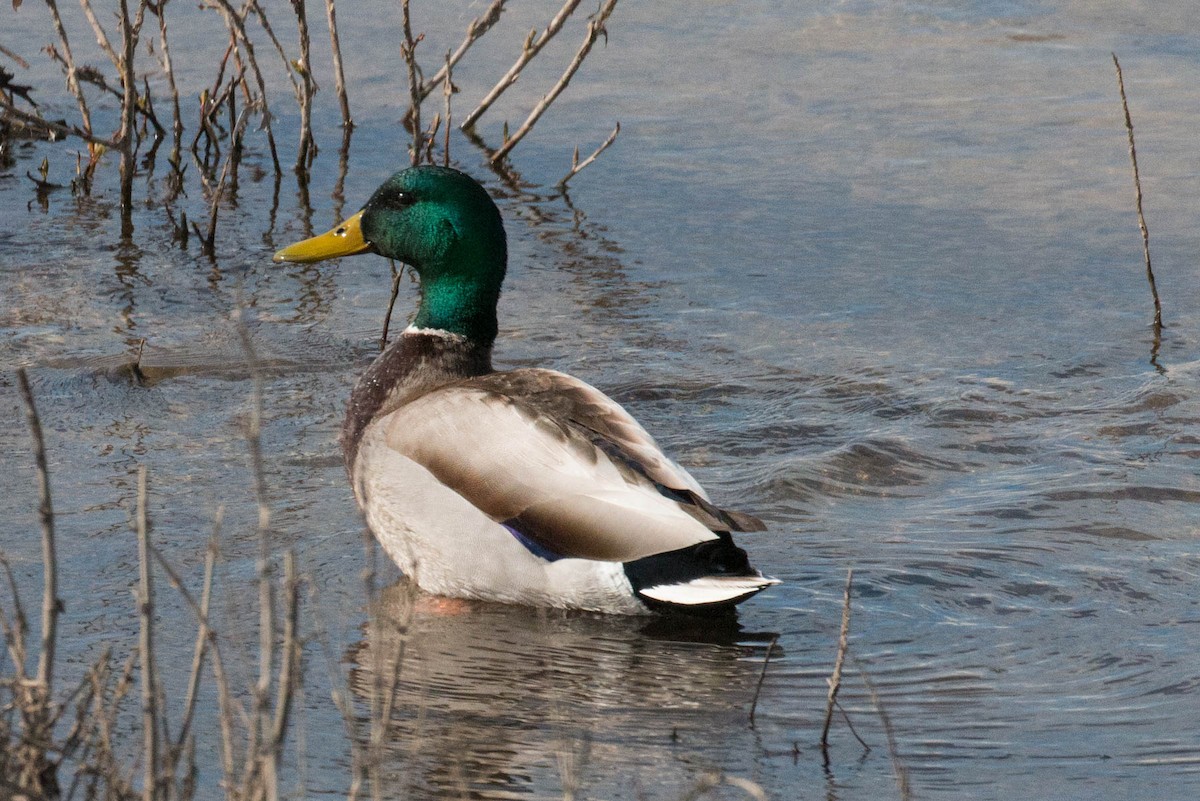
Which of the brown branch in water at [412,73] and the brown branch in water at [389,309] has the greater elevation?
the brown branch in water at [412,73]

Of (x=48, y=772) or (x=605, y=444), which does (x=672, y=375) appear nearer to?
(x=605, y=444)

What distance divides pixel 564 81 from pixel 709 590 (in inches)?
172

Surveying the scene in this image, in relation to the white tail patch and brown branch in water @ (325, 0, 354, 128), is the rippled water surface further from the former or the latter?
brown branch in water @ (325, 0, 354, 128)

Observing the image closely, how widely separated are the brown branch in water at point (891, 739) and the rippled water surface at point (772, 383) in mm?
37

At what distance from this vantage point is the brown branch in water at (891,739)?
9.60 ft

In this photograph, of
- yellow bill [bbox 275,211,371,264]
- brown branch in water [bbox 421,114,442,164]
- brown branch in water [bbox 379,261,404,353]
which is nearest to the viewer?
yellow bill [bbox 275,211,371,264]

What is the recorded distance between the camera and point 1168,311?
22.5 feet

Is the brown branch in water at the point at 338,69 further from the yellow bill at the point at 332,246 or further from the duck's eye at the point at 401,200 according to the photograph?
the duck's eye at the point at 401,200

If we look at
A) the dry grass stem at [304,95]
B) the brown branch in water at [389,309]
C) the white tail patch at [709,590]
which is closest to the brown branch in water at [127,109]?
the dry grass stem at [304,95]

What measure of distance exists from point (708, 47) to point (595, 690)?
6.95 metres

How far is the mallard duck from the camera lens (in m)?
4.27

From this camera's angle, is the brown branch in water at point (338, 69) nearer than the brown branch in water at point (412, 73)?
No

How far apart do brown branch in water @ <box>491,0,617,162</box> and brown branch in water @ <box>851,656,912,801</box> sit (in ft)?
14.2

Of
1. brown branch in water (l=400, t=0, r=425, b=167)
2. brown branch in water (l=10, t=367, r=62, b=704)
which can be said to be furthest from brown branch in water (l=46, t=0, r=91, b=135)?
brown branch in water (l=10, t=367, r=62, b=704)
